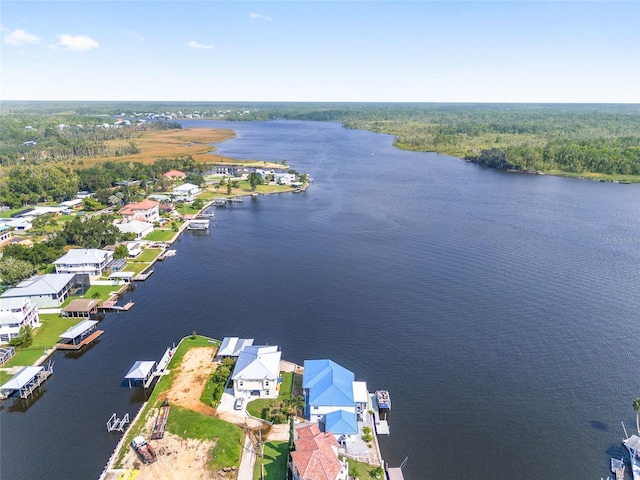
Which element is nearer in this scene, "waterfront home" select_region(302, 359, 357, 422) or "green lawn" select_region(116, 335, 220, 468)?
"green lawn" select_region(116, 335, 220, 468)

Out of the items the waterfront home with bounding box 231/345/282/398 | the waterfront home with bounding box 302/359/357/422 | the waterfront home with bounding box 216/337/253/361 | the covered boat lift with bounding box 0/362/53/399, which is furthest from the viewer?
the waterfront home with bounding box 216/337/253/361

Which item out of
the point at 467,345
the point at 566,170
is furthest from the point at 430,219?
the point at 566,170

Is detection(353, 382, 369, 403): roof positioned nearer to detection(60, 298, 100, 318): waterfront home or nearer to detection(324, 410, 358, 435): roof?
detection(324, 410, 358, 435): roof

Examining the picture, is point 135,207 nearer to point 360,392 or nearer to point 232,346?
point 232,346

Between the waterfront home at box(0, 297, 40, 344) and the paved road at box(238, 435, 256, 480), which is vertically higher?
the waterfront home at box(0, 297, 40, 344)

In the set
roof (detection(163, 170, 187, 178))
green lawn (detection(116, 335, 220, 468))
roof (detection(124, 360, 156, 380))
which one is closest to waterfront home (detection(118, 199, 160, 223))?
roof (detection(163, 170, 187, 178))

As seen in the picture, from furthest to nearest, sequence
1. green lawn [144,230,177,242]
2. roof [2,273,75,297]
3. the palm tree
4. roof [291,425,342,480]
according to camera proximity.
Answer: green lawn [144,230,177,242] → roof [2,273,75,297] → the palm tree → roof [291,425,342,480]

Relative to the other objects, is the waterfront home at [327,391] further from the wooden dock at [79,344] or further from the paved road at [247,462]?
the wooden dock at [79,344]
